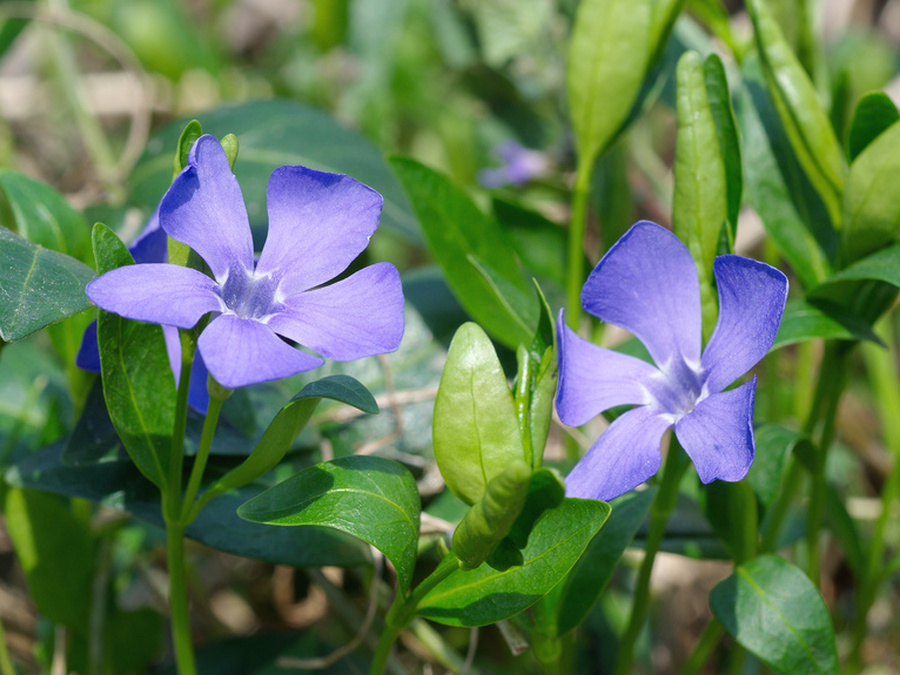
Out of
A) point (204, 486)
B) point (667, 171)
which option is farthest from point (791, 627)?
point (667, 171)

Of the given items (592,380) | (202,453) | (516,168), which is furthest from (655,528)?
(516,168)

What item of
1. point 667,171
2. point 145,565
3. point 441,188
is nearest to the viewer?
point 441,188

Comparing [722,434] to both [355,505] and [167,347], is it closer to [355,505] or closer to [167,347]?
[355,505]

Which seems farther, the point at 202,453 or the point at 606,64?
the point at 606,64

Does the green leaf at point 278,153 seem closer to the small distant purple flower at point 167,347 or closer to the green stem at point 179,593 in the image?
the small distant purple flower at point 167,347

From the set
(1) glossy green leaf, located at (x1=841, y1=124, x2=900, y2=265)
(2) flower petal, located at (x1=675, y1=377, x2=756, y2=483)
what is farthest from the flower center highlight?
(1) glossy green leaf, located at (x1=841, y1=124, x2=900, y2=265)

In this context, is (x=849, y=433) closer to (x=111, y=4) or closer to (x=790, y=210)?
(x=790, y=210)

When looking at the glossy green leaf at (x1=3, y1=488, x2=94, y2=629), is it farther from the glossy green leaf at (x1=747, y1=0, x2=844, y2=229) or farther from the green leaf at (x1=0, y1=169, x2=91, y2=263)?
the glossy green leaf at (x1=747, y1=0, x2=844, y2=229)
